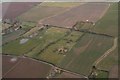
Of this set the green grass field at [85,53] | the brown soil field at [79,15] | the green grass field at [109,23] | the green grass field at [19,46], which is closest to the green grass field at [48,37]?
the green grass field at [19,46]

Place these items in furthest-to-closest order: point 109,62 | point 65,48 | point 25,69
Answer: point 65,48
point 25,69
point 109,62

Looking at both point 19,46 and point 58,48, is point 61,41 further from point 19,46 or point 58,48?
point 19,46

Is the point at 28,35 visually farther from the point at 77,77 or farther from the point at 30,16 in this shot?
the point at 77,77

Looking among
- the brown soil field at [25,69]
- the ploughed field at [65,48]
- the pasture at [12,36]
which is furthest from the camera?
the pasture at [12,36]

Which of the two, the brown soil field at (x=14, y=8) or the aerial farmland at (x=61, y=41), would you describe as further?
the brown soil field at (x=14, y=8)

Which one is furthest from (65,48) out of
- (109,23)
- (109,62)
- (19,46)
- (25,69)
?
(109,23)

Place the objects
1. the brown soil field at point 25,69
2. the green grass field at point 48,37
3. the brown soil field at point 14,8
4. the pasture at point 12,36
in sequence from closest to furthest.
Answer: the brown soil field at point 25,69, the green grass field at point 48,37, the pasture at point 12,36, the brown soil field at point 14,8

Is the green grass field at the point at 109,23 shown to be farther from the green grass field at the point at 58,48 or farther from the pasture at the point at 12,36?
the pasture at the point at 12,36
